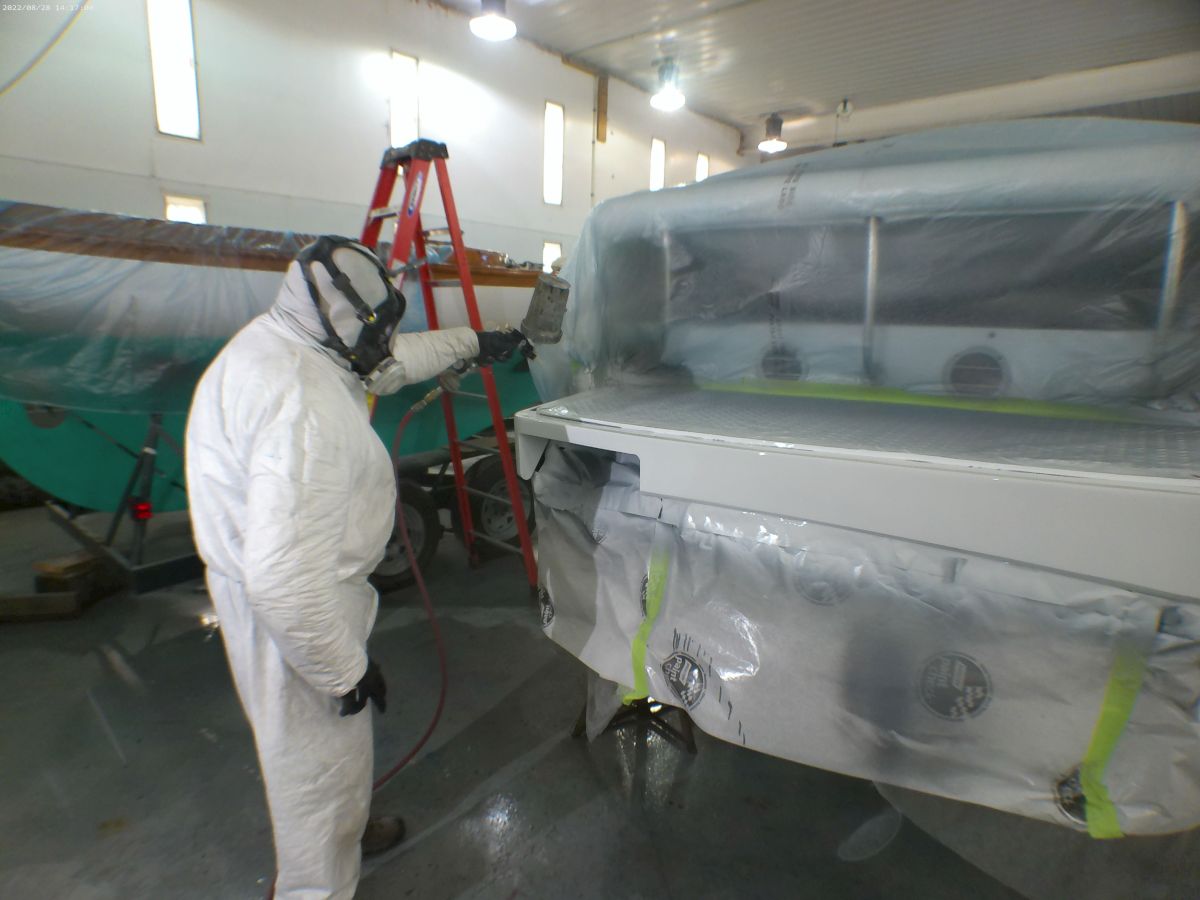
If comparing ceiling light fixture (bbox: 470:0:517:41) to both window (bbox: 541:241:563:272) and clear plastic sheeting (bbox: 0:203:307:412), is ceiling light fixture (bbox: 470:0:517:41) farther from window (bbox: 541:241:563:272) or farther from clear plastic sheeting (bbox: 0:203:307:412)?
clear plastic sheeting (bbox: 0:203:307:412)

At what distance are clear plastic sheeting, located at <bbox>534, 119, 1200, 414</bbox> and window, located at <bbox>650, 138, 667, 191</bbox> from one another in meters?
7.15

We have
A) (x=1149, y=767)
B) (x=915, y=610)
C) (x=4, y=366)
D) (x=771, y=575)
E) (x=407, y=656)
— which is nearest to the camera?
(x=1149, y=767)

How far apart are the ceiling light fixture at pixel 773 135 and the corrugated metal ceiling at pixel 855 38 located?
0.91 meters

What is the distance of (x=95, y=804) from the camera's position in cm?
174

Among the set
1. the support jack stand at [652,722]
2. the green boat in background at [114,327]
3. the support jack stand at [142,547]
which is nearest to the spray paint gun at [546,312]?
the green boat in background at [114,327]

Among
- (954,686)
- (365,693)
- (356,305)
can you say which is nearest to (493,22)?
(356,305)

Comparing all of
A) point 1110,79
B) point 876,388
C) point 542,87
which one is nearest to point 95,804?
point 876,388

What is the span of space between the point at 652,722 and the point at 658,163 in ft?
26.0

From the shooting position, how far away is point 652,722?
210 cm

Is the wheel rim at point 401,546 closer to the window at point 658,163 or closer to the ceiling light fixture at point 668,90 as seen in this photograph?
the ceiling light fixture at point 668,90

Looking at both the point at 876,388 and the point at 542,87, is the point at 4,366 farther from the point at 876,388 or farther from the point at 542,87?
the point at 542,87

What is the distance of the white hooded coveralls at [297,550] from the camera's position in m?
1.14

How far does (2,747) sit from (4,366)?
1.43 metres

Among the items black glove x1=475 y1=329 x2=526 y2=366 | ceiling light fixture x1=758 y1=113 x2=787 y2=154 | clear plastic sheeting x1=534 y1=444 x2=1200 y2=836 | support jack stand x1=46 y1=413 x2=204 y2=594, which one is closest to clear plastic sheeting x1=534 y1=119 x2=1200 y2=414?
black glove x1=475 y1=329 x2=526 y2=366
